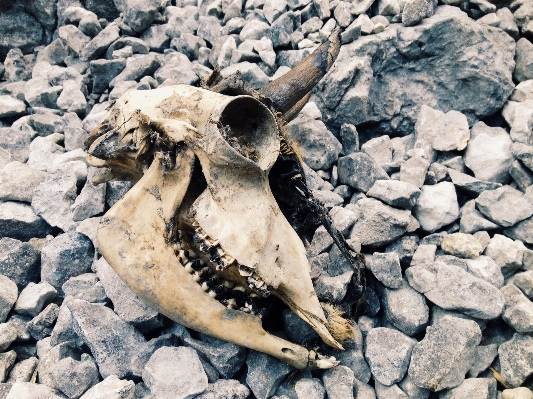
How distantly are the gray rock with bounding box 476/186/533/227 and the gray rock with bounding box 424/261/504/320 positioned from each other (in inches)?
17.3

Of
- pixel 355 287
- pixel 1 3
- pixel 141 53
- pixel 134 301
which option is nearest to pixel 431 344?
pixel 355 287

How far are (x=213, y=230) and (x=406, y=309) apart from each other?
3.02ft

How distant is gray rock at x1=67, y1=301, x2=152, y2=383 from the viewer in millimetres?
1818

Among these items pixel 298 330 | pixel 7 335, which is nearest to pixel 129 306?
pixel 7 335

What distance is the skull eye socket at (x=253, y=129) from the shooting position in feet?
5.98

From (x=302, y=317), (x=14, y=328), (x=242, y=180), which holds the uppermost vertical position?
(x=242, y=180)

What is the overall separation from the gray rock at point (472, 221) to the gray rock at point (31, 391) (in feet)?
6.29

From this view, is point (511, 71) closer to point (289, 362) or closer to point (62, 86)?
point (289, 362)

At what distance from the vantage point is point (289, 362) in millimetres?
1762

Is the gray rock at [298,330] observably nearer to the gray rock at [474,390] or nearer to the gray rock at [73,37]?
the gray rock at [474,390]

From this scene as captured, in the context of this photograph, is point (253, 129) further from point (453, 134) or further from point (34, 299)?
point (453, 134)

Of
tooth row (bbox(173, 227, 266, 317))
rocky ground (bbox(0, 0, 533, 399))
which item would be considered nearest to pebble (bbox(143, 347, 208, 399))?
rocky ground (bbox(0, 0, 533, 399))

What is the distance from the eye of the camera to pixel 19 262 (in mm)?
2248

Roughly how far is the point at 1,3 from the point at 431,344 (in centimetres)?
389
